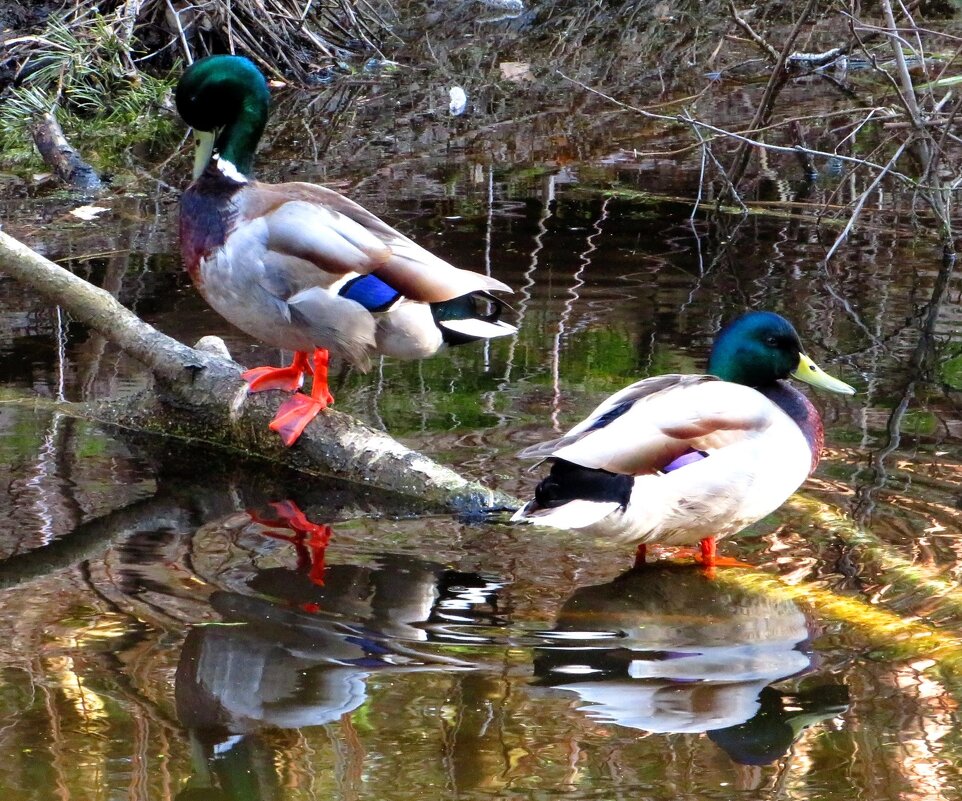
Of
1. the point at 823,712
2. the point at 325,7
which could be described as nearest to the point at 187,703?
the point at 823,712

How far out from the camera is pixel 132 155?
31.3 ft

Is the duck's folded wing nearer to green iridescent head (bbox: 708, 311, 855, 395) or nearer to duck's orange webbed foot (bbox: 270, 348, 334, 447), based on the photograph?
duck's orange webbed foot (bbox: 270, 348, 334, 447)

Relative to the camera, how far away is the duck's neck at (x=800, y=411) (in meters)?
3.90

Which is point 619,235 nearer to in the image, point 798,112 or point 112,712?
point 798,112

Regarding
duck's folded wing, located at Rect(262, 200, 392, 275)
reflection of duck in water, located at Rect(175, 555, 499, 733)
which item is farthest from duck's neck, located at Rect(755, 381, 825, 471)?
duck's folded wing, located at Rect(262, 200, 392, 275)

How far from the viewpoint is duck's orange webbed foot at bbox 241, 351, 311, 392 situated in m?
4.63

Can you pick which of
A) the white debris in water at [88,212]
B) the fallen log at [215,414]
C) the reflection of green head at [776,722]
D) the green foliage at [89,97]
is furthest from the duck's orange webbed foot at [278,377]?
the green foliage at [89,97]

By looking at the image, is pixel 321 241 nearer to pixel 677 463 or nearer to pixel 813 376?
pixel 677 463

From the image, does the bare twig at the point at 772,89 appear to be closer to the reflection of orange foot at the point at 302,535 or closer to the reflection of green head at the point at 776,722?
the reflection of orange foot at the point at 302,535

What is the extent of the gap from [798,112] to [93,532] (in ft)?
24.0

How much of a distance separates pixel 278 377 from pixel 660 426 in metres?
1.59

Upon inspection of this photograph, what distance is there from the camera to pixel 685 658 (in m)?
3.22

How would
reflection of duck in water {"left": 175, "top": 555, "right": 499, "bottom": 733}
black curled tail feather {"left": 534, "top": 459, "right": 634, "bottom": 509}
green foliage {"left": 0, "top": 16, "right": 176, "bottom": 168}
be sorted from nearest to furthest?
reflection of duck in water {"left": 175, "top": 555, "right": 499, "bottom": 733} < black curled tail feather {"left": 534, "top": 459, "right": 634, "bottom": 509} < green foliage {"left": 0, "top": 16, "right": 176, "bottom": 168}

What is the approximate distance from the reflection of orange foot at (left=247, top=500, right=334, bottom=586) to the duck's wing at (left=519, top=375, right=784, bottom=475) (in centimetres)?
71
